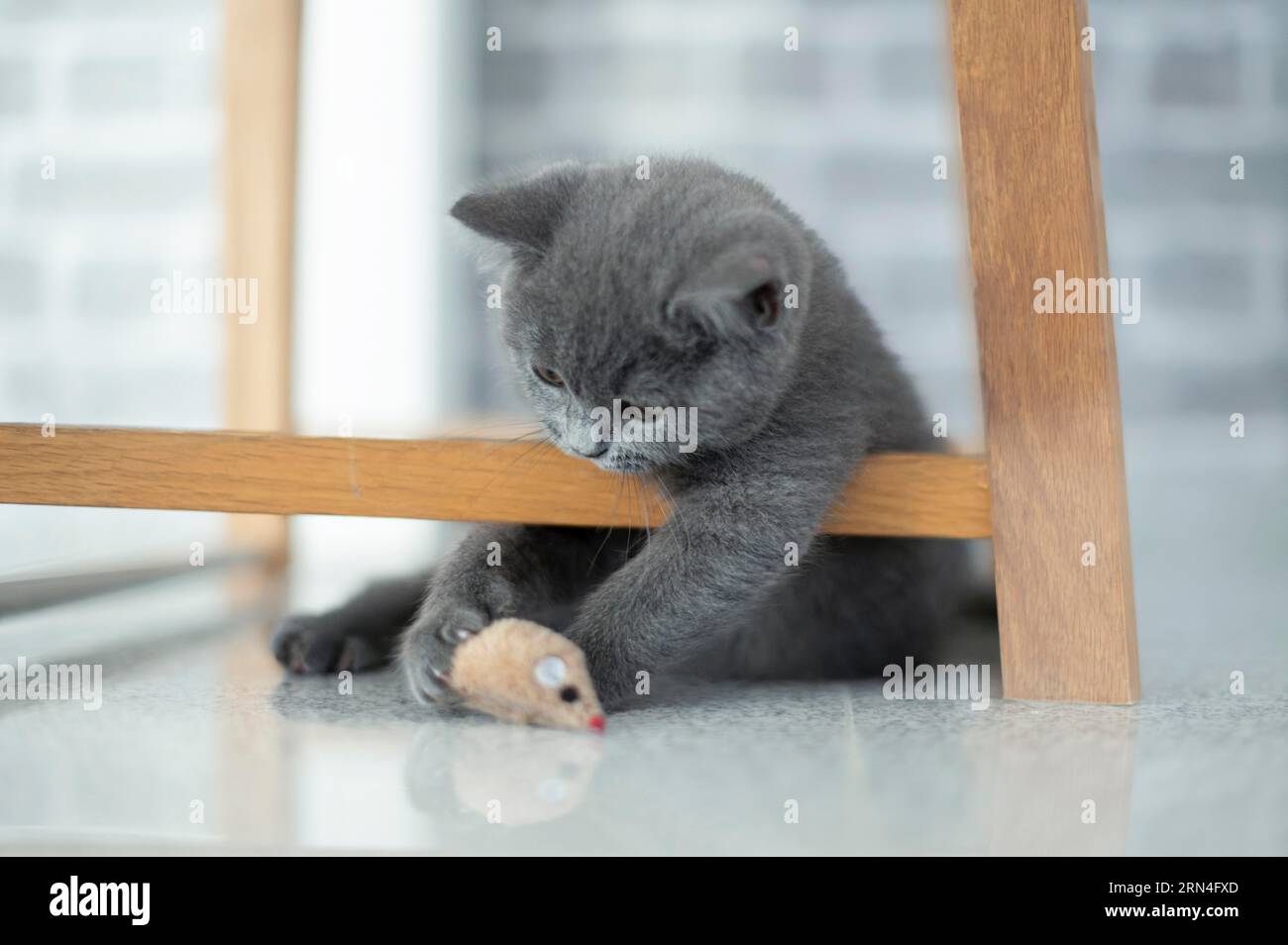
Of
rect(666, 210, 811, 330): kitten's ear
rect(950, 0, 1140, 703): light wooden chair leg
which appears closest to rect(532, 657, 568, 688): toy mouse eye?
rect(666, 210, 811, 330): kitten's ear

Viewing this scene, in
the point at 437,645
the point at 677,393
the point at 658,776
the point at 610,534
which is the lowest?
the point at 658,776

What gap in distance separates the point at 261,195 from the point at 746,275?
1.39 meters

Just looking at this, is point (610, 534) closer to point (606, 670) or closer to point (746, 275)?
point (606, 670)

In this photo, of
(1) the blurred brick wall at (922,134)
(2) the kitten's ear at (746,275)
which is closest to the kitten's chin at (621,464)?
(2) the kitten's ear at (746,275)

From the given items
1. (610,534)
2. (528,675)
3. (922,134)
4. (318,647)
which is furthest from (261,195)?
(922,134)

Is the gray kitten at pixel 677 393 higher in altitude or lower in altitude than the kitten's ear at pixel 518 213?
lower

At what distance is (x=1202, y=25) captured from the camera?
3.15m

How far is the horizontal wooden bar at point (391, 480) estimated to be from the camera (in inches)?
51.9

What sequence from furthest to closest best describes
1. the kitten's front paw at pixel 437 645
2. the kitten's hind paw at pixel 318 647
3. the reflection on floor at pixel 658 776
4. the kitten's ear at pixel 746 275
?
1. the kitten's hind paw at pixel 318 647
2. the kitten's front paw at pixel 437 645
3. the kitten's ear at pixel 746 275
4. the reflection on floor at pixel 658 776

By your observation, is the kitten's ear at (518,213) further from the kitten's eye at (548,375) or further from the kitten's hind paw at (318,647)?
the kitten's hind paw at (318,647)

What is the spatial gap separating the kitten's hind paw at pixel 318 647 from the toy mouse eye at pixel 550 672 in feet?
1.42

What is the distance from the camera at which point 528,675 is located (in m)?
1.16

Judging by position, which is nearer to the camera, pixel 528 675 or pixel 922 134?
pixel 528 675
